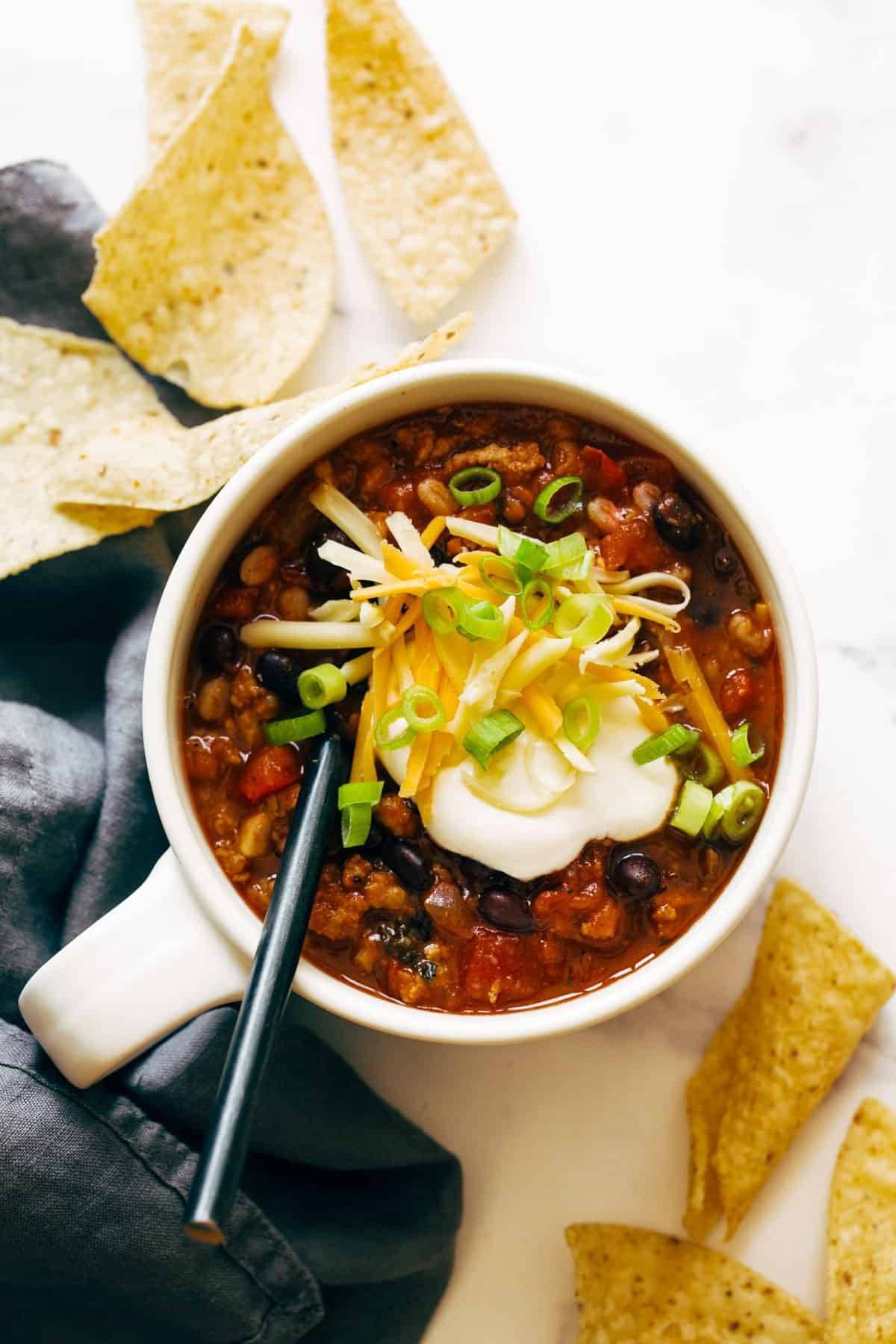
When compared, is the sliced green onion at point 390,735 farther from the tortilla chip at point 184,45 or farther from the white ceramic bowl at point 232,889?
the tortilla chip at point 184,45

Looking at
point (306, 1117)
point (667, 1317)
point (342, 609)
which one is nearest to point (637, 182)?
point (342, 609)

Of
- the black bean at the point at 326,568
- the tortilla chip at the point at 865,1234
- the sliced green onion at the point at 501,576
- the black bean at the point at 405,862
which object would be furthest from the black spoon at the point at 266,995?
the tortilla chip at the point at 865,1234

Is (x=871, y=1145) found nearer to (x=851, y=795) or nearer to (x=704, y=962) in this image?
(x=704, y=962)

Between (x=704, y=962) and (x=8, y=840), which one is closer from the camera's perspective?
(x=8, y=840)

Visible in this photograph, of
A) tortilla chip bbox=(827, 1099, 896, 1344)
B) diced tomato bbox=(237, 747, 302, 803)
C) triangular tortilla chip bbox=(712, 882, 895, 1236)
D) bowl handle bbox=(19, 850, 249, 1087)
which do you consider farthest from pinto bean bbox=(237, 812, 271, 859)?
tortilla chip bbox=(827, 1099, 896, 1344)

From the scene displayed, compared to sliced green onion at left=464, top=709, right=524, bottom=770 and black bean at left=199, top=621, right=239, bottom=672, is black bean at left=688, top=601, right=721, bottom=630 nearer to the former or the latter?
sliced green onion at left=464, top=709, right=524, bottom=770
